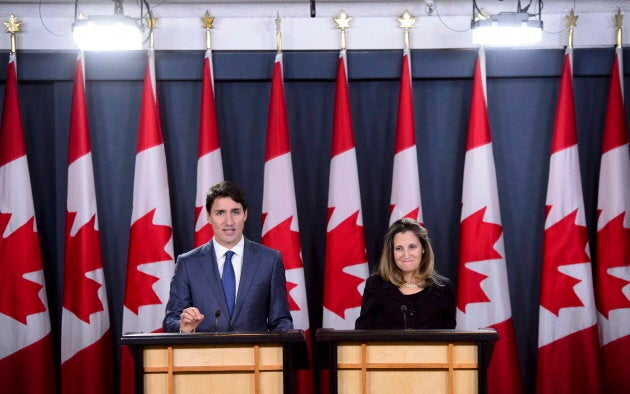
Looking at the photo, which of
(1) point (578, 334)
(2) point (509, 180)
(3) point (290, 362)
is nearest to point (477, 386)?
(3) point (290, 362)

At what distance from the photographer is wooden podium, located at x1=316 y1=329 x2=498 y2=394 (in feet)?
9.13

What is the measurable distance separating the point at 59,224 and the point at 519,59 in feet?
10.1

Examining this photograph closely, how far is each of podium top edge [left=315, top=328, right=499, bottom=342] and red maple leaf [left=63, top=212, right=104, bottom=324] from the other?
8.86 feet

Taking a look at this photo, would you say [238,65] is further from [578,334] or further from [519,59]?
[578,334]

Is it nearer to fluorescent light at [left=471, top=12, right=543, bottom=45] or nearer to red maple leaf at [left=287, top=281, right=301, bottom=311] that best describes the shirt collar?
red maple leaf at [left=287, top=281, right=301, bottom=311]

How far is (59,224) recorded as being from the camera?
5.45 m

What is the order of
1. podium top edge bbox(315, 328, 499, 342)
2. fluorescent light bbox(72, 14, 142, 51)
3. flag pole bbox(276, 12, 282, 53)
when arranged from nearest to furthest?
1. podium top edge bbox(315, 328, 499, 342)
2. fluorescent light bbox(72, 14, 142, 51)
3. flag pole bbox(276, 12, 282, 53)

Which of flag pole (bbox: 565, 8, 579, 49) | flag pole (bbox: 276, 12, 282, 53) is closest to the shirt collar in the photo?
flag pole (bbox: 276, 12, 282, 53)

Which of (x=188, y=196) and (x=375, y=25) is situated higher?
(x=375, y=25)

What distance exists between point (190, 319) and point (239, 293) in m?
0.40

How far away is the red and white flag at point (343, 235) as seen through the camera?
16.9 ft

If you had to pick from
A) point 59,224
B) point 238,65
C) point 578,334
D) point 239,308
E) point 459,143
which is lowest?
point 578,334

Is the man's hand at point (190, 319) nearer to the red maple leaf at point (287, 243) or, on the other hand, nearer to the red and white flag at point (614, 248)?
the red maple leaf at point (287, 243)

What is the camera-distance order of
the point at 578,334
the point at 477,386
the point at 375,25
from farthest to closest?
1. the point at 375,25
2. the point at 578,334
3. the point at 477,386
